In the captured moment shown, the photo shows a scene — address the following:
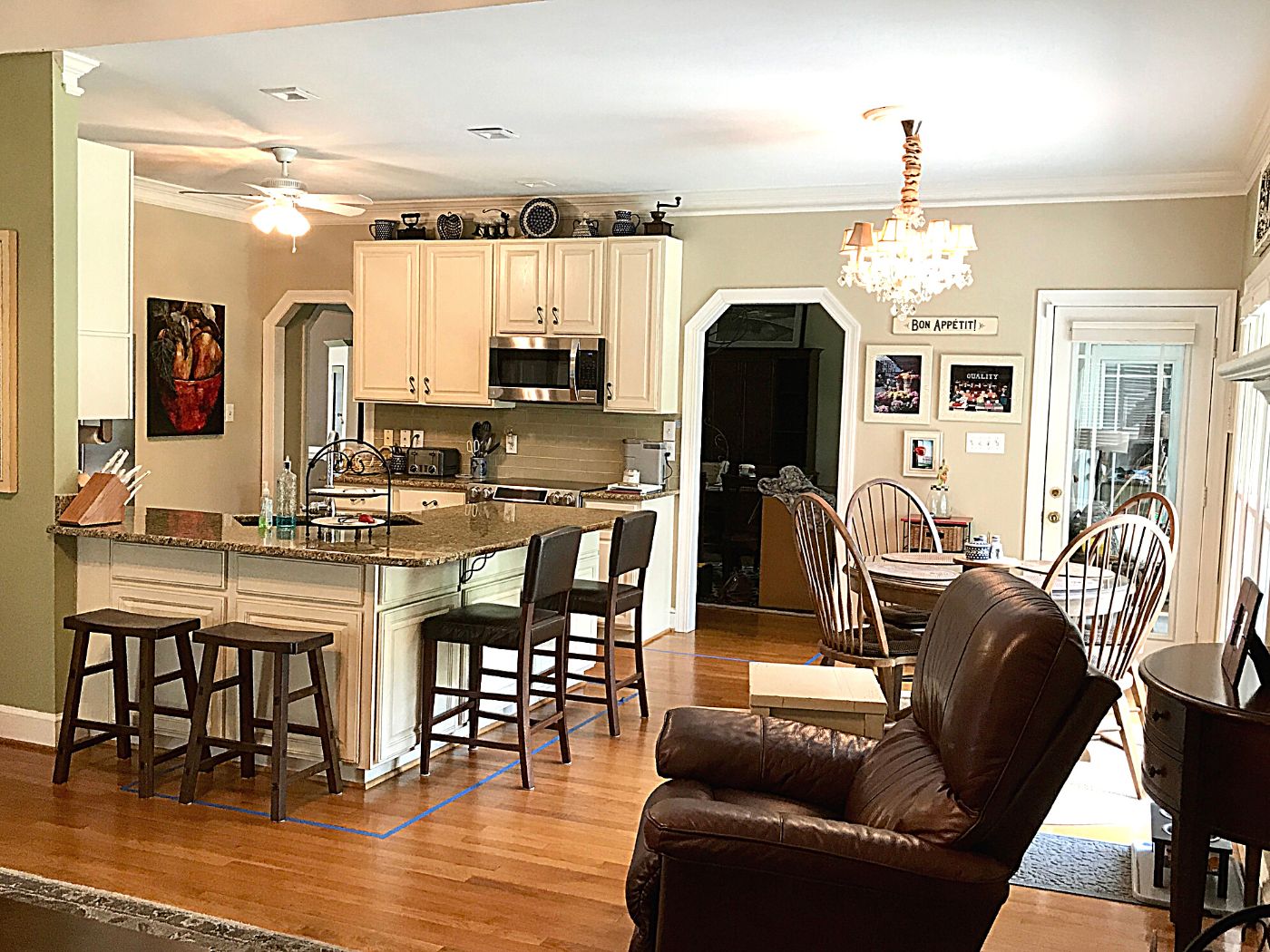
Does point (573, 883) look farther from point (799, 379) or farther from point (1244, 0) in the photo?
point (799, 379)

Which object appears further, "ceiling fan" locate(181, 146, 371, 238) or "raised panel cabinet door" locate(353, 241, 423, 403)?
"raised panel cabinet door" locate(353, 241, 423, 403)

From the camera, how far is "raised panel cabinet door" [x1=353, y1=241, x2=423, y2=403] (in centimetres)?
780

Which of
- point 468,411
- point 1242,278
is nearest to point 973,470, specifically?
point 1242,278

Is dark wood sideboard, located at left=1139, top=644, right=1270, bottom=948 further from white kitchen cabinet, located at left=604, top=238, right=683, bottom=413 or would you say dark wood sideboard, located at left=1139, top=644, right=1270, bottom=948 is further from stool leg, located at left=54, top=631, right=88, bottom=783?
white kitchen cabinet, located at left=604, top=238, right=683, bottom=413

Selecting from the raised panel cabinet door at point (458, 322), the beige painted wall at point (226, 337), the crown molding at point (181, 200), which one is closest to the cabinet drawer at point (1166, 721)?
the raised panel cabinet door at point (458, 322)

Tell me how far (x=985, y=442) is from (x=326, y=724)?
13.7 feet

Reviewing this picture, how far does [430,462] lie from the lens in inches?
309

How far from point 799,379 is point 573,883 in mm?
6245

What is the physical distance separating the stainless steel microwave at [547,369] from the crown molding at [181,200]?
1.78 metres

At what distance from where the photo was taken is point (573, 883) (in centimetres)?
359

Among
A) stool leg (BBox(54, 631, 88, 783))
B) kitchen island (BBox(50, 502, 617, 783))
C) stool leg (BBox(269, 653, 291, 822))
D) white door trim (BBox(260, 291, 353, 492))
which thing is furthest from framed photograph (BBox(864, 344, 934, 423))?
stool leg (BBox(54, 631, 88, 783))

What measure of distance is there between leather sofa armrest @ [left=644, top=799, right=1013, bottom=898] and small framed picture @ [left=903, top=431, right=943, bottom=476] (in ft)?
15.3

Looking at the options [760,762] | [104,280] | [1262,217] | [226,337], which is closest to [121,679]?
[104,280]

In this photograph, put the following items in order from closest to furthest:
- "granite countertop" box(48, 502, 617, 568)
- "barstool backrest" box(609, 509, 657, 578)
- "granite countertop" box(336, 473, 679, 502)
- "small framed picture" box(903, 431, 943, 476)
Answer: "granite countertop" box(48, 502, 617, 568) → "barstool backrest" box(609, 509, 657, 578) → "small framed picture" box(903, 431, 943, 476) → "granite countertop" box(336, 473, 679, 502)
